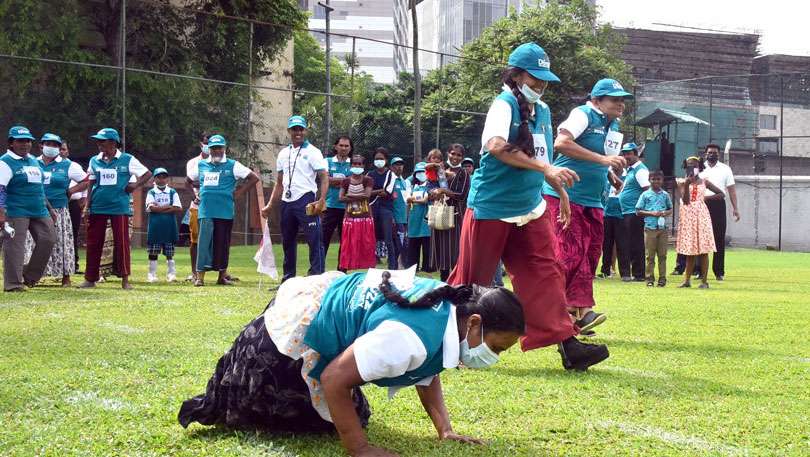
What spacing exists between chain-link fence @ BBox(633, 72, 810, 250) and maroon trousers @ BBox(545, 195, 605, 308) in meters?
26.2

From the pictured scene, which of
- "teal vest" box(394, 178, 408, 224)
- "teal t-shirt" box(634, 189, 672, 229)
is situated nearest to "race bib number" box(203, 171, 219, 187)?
"teal vest" box(394, 178, 408, 224)

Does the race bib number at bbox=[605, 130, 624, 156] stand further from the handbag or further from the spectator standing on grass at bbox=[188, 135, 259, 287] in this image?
the spectator standing on grass at bbox=[188, 135, 259, 287]

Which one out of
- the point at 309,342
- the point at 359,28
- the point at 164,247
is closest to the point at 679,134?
the point at 164,247

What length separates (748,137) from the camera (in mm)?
41625

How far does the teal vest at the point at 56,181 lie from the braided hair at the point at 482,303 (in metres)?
10.7

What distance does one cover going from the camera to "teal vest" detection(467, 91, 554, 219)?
6219mm

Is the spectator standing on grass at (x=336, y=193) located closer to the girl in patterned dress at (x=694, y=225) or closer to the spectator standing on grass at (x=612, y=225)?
the spectator standing on grass at (x=612, y=225)

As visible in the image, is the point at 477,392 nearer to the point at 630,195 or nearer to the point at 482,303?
the point at 482,303

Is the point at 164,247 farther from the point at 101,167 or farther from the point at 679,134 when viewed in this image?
the point at 679,134

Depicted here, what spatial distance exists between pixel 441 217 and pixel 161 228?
450cm

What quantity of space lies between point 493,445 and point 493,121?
2441 millimetres

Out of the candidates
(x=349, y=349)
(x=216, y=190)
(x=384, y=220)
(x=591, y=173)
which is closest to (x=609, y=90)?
(x=591, y=173)

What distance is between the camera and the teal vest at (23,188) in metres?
12.2

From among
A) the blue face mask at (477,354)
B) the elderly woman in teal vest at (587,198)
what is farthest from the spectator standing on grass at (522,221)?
the blue face mask at (477,354)
